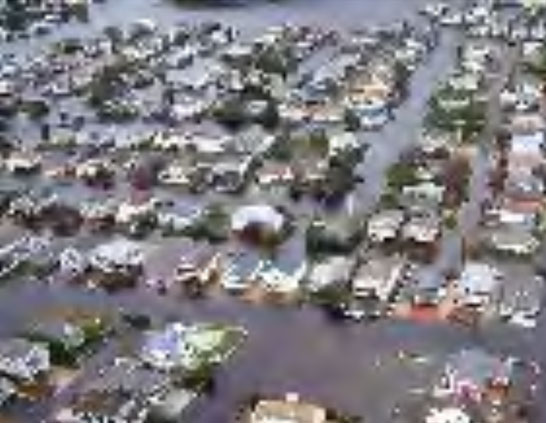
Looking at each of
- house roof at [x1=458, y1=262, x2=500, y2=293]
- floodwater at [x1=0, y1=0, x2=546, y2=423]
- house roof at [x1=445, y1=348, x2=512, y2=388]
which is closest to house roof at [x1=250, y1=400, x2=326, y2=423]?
floodwater at [x1=0, y1=0, x2=546, y2=423]

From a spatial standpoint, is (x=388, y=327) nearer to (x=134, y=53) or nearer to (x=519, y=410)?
(x=519, y=410)

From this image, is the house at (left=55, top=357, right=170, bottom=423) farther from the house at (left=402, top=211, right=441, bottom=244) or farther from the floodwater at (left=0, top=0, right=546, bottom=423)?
the house at (left=402, top=211, right=441, bottom=244)

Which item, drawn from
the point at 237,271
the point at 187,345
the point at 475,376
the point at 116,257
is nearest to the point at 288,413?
the point at 187,345

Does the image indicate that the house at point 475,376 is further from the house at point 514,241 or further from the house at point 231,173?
the house at point 231,173

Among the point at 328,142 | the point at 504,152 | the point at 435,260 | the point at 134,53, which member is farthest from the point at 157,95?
the point at 435,260

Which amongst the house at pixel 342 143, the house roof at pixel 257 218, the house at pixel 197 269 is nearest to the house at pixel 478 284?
the house roof at pixel 257 218
